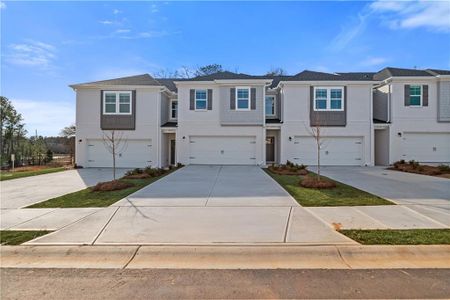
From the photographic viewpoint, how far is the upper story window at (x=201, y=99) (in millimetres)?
20500

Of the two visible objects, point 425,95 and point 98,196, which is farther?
point 425,95

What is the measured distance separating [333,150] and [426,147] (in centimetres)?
625

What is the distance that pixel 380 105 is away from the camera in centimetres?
2188

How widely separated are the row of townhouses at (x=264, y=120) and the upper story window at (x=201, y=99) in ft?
0.23

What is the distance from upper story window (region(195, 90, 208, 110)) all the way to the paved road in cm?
1676

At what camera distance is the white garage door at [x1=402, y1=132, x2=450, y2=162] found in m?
20.1

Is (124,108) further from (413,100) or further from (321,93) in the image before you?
(413,100)

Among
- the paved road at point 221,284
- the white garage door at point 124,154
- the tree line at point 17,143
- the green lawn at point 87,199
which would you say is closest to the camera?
the paved road at point 221,284

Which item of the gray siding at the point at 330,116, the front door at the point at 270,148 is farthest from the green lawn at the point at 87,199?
the gray siding at the point at 330,116

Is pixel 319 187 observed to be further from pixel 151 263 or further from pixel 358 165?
pixel 358 165

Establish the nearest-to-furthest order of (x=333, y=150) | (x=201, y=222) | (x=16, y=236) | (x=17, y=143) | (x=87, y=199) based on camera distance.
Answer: (x=16, y=236)
(x=201, y=222)
(x=87, y=199)
(x=333, y=150)
(x=17, y=143)

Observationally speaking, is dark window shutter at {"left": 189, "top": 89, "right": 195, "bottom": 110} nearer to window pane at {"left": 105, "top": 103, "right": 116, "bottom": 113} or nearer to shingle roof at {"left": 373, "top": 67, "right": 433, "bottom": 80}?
window pane at {"left": 105, "top": 103, "right": 116, "bottom": 113}

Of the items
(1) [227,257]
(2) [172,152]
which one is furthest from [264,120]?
(1) [227,257]

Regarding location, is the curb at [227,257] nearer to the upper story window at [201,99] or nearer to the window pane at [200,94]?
the upper story window at [201,99]
